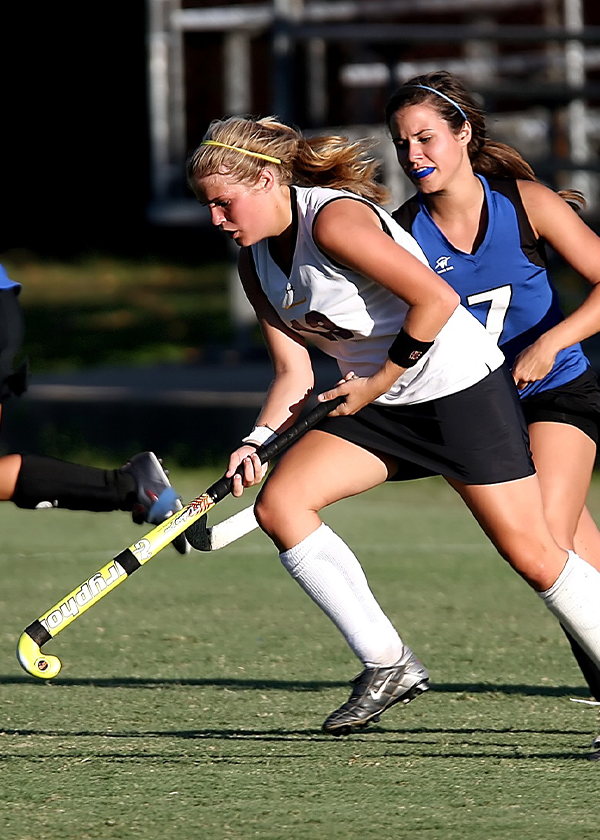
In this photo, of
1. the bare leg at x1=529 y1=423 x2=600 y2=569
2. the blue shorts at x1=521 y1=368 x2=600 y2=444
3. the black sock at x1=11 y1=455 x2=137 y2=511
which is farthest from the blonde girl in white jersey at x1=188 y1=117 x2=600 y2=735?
the black sock at x1=11 y1=455 x2=137 y2=511

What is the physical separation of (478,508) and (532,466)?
0.17 metres

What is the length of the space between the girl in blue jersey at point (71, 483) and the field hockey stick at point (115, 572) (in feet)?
3.10

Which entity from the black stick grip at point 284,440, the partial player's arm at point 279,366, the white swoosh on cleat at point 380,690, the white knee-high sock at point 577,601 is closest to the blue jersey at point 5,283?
the partial player's arm at point 279,366

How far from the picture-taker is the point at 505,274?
12.8ft

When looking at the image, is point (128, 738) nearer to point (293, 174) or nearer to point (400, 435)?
point (400, 435)

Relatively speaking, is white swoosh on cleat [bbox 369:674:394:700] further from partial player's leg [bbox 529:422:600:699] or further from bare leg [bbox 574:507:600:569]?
bare leg [bbox 574:507:600:569]

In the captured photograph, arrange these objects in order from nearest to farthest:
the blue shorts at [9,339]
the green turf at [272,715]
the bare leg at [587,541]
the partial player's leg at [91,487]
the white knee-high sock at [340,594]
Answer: the green turf at [272,715] → the white knee-high sock at [340,594] → the bare leg at [587,541] → the blue shorts at [9,339] → the partial player's leg at [91,487]

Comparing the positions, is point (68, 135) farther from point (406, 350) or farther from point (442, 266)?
point (406, 350)

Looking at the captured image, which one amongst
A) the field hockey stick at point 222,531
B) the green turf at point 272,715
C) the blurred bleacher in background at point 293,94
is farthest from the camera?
the blurred bleacher in background at point 293,94

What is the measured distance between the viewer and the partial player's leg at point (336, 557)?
366cm

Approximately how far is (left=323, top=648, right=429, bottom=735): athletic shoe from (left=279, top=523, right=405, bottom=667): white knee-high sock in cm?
3

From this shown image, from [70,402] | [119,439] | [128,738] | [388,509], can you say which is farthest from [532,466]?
[70,402]

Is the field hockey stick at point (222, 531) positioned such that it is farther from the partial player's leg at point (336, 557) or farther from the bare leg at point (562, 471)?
the bare leg at point (562, 471)

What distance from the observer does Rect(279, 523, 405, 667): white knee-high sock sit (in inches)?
146
